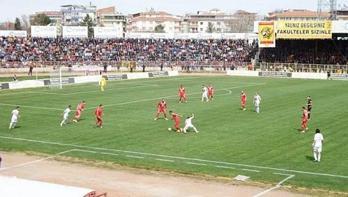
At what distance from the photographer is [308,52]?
89.4 metres

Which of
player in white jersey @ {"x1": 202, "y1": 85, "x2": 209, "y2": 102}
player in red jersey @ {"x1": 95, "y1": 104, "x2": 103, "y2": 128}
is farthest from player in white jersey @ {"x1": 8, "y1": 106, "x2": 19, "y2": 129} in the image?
player in white jersey @ {"x1": 202, "y1": 85, "x2": 209, "y2": 102}

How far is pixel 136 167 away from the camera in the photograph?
2392cm

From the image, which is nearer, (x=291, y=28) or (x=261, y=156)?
(x=261, y=156)

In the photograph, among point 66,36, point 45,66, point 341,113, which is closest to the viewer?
point 341,113

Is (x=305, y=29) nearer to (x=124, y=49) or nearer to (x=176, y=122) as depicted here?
(x=124, y=49)

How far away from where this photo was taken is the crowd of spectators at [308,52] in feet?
283

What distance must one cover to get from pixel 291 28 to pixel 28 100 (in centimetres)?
4253

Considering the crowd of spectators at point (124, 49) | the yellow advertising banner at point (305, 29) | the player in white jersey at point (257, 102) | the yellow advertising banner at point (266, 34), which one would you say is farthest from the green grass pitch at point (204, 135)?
the crowd of spectators at point (124, 49)

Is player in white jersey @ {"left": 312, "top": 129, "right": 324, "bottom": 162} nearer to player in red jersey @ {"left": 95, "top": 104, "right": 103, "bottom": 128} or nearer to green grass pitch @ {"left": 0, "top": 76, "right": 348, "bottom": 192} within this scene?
green grass pitch @ {"left": 0, "top": 76, "right": 348, "bottom": 192}

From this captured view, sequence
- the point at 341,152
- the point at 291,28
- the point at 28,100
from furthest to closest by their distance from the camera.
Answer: the point at 291,28 → the point at 28,100 → the point at 341,152

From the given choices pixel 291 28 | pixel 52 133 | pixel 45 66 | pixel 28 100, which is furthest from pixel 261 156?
pixel 45 66

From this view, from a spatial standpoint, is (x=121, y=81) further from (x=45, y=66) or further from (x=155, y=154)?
(x=155, y=154)

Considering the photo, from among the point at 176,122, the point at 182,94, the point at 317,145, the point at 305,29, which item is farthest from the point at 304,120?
the point at 305,29

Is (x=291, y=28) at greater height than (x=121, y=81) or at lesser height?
greater
